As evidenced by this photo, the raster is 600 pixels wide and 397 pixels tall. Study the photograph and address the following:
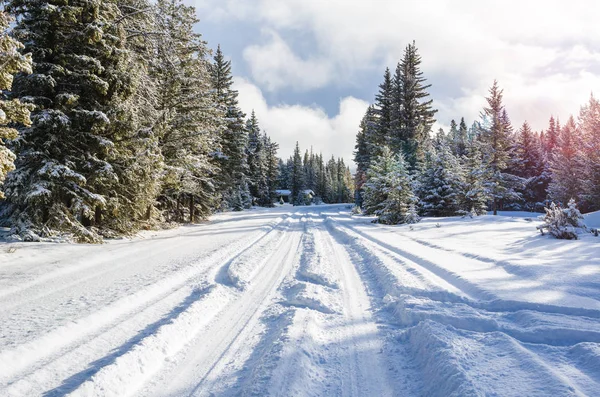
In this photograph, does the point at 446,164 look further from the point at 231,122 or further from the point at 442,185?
the point at 231,122

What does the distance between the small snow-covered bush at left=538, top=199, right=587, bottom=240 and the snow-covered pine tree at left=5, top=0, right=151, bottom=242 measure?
14554 mm

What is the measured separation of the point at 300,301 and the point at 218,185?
21.8m

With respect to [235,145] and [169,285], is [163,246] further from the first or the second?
[235,145]

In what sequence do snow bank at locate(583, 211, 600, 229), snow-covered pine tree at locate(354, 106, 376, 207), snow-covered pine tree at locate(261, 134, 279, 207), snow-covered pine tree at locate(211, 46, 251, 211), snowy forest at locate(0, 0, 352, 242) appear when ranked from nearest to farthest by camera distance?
snowy forest at locate(0, 0, 352, 242), snow bank at locate(583, 211, 600, 229), snow-covered pine tree at locate(211, 46, 251, 211), snow-covered pine tree at locate(354, 106, 376, 207), snow-covered pine tree at locate(261, 134, 279, 207)

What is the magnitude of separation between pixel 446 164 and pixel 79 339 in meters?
22.5

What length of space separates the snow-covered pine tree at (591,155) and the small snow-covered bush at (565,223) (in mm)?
22210

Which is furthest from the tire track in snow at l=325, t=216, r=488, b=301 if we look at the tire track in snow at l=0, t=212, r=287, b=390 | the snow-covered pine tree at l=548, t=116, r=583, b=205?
the snow-covered pine tree at l=548, t=116, r=583, b=205

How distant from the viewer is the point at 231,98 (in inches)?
1241

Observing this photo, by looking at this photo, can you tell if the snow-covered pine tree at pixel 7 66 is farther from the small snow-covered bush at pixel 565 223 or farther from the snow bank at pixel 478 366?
the small snow-covered bush at pixel 565 223

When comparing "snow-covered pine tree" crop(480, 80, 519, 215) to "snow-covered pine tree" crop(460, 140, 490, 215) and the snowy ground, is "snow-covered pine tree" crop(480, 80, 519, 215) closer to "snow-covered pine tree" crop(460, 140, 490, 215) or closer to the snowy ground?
"snow-covered pine tree" crop(460, 140, 490, 215)

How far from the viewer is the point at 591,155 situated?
27.4 m

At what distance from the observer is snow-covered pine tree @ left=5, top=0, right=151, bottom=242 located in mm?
9227

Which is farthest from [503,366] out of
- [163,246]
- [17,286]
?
[163,246]

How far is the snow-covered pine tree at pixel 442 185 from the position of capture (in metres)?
21.5
